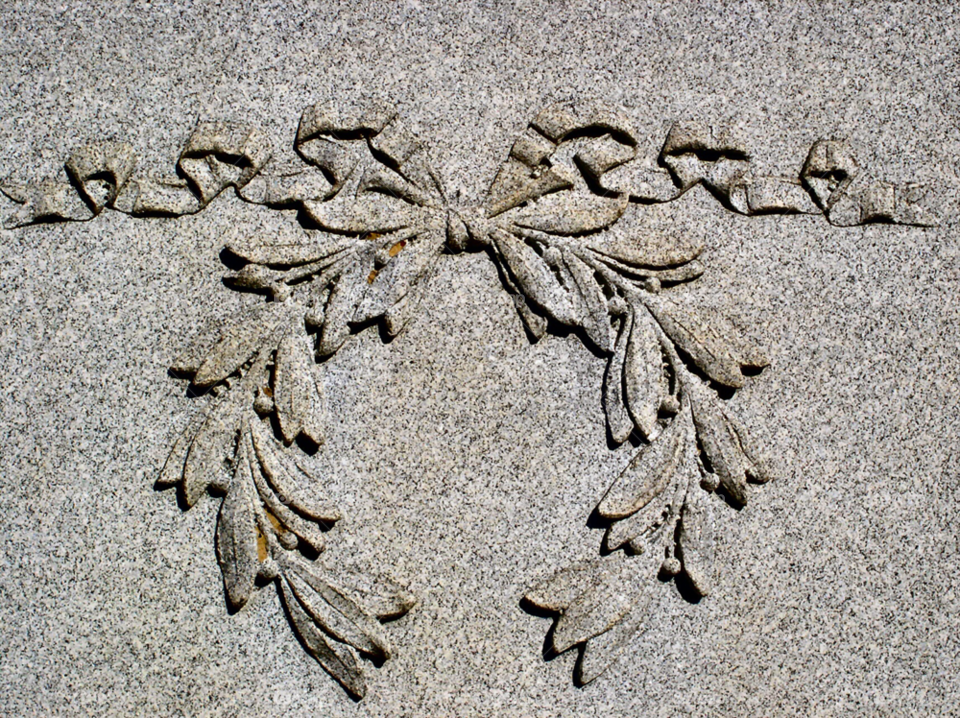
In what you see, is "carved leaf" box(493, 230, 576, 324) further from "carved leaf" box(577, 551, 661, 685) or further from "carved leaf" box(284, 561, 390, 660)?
"carved leaf" box(284, 561, 390, 660)

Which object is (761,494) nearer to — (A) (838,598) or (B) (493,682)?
(A) (838,598)

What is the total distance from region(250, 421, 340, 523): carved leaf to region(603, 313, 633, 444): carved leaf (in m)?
0.60

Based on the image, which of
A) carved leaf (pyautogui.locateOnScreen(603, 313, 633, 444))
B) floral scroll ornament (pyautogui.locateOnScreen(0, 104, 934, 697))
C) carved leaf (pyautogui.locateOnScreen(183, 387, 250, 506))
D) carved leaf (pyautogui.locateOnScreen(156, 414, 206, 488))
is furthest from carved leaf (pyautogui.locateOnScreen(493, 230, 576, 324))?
carved leaf (pyautogui.locateOnScreen(156, 414, 206, 488))

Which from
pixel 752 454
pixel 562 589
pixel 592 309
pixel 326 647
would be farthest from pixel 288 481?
pixel 752 454

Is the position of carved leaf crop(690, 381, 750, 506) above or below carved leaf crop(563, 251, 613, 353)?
below

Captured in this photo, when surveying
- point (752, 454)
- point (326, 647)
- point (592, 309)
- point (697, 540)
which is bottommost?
point (326, 647)

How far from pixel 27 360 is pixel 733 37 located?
1.65 metres

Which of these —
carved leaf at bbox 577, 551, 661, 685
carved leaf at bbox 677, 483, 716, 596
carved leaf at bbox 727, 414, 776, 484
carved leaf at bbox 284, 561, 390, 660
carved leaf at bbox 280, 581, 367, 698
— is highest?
carved leaf at bbox 727, 414, 776, 484

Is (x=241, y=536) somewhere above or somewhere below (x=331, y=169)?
below

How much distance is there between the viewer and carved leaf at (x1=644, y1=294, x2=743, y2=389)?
1975 mm

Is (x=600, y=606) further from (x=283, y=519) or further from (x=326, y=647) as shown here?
(x=283, y=519)

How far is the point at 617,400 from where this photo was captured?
1979 mm

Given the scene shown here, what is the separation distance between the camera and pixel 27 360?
1953 mm

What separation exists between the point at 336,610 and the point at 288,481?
0.28 meters
